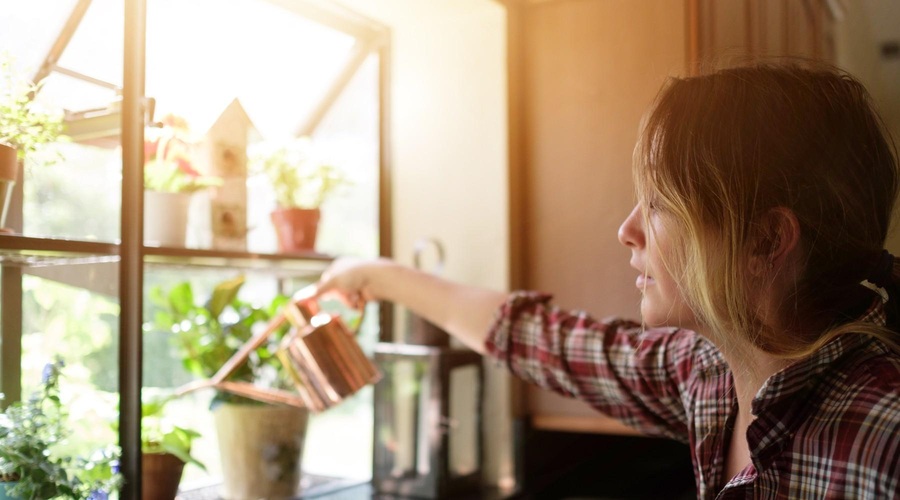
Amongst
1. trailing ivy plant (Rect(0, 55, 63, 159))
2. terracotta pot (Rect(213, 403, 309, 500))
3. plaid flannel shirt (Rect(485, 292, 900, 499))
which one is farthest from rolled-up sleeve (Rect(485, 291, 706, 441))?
trailing ivy plant (Rect(0, 55, 63, 159))

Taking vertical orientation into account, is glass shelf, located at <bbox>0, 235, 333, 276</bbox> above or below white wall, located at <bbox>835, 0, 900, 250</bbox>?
below

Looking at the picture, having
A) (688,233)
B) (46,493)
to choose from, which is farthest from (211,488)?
(688,233)

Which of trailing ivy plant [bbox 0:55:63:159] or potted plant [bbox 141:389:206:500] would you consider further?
potted plant [bbox 141:389:206:500]

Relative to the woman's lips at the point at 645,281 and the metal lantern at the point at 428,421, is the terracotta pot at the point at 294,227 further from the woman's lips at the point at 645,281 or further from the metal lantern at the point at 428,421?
the woman's lips at the point at 645,281

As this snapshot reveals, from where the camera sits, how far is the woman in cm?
83

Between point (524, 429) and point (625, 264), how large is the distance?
1.25 ft

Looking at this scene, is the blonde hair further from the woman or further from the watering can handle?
the watering can handle

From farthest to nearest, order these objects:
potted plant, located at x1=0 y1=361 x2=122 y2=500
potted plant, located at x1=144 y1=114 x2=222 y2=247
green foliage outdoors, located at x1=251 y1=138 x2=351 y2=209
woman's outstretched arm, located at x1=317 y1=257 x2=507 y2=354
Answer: green foliage outdoors, located at x1=251 y1=138 x2=351 y2=209 < woman's outstretched arm, located at x1=317 y1=257 x2=507 y2=354 < potted plant, located at x1=144 y1=114 x2=222 y2=247 < potted plant, located at x1=0 y1=361 x2=122 y2=500

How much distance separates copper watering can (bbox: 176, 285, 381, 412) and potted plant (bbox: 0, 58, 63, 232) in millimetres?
471

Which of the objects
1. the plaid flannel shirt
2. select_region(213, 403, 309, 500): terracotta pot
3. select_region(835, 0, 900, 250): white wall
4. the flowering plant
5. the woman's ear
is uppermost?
select_region(835, 0, 900, 250): white wall

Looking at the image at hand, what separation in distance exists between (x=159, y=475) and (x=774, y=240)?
0.85 m

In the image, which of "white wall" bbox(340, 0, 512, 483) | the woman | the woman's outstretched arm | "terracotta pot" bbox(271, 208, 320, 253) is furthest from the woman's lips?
"terracotta pot" bbox(271, 208, 320, 253)

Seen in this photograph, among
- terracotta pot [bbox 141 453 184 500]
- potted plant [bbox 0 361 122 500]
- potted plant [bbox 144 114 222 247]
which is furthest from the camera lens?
potted plant [bbox 144 114 222 247]

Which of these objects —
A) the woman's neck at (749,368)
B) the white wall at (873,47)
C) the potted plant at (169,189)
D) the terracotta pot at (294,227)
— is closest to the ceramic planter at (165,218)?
the potted plant at (169,189)
